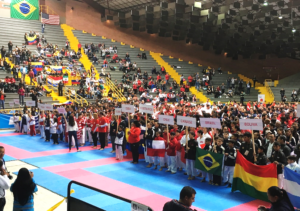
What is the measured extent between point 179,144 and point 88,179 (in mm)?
3625

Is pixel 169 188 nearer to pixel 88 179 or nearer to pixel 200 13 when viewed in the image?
pixel 88 179

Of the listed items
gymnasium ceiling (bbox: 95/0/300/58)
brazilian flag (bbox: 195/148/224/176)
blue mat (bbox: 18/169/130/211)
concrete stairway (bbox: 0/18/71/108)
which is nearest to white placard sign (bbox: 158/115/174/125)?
brazilian flag (bbox: 195/148/224/176)

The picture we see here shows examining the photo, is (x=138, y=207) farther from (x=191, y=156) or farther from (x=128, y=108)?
(x=128, y=108)

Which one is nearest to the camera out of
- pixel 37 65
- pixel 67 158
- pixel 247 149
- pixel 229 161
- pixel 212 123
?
pixel 247 149

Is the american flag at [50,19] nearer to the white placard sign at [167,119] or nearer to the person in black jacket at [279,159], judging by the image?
the white placard sign at [167,119]

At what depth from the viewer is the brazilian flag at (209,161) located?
951cm

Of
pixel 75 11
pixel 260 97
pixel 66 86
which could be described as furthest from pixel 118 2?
pixel 260 97

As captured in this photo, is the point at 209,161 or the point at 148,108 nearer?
the point at 209,161

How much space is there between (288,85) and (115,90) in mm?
24612

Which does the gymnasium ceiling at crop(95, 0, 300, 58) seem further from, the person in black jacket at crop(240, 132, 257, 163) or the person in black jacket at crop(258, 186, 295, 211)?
the person in black jacket at crop(258, 186, 295, 211)

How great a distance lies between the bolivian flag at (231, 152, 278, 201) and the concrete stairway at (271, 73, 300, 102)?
30863 mm

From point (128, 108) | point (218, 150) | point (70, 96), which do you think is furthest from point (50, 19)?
point (218, 150)

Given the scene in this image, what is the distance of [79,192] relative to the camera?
8906mm

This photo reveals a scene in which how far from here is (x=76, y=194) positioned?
8.74 metres
